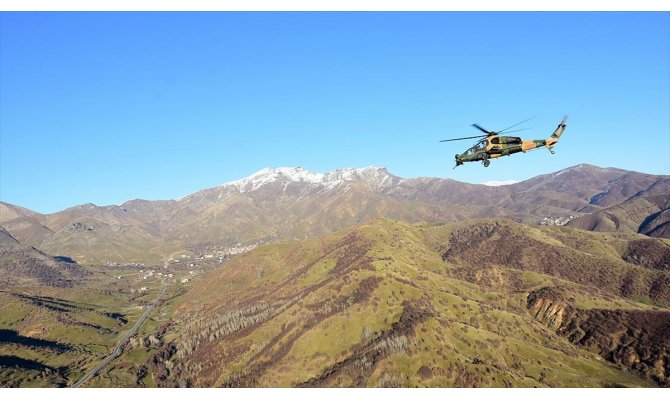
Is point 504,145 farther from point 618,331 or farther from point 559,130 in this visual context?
point 618,331

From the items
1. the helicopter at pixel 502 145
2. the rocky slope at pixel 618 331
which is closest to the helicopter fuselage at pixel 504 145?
the helicopter at pixel 502 145

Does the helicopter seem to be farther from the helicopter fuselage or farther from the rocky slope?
the rocky slope

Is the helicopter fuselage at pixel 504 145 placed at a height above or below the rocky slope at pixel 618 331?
above

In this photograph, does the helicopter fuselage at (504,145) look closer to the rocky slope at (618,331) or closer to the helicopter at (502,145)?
the helicopter at (502,145)

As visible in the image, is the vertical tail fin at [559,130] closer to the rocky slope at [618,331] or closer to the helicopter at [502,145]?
the helicopter at [502,145]

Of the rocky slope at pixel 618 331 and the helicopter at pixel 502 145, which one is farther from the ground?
the helicopter at pixel 502 145

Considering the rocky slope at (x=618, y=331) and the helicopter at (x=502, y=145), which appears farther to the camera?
the rocky slope at (x=618, y=331)

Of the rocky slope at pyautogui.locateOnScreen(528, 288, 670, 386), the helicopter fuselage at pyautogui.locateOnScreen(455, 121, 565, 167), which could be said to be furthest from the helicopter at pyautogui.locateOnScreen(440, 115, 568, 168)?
the rocky slope at pyautogui.locateOnScreen(528, 288, 670, 386)

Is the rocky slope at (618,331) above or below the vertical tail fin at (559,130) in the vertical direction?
below
